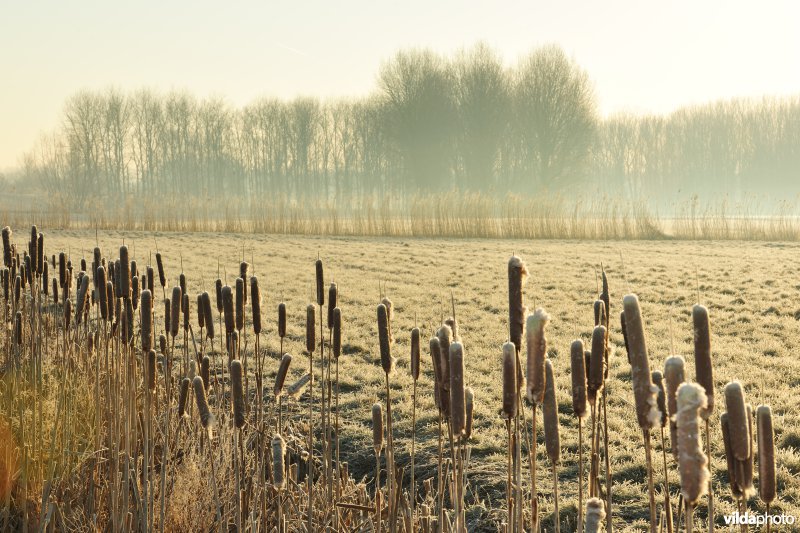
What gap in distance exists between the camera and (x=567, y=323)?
7160mm

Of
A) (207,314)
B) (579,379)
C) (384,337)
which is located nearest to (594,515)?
(579,379)

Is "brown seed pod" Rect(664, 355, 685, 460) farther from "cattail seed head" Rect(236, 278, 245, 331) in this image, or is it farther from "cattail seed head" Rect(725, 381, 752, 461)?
"cattail seed head" Rect(236, 278, 245, 331)

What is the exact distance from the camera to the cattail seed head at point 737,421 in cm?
108

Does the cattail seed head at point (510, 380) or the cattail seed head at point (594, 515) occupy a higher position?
the cattail seed head at point (510, 380)

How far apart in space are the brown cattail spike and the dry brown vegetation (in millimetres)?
13

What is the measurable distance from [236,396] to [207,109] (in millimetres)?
52873

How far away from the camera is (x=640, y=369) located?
44.9 inches

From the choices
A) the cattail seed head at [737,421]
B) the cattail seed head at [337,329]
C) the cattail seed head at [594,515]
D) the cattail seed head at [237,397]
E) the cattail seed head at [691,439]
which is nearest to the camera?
the cattail seed head at [691,439]

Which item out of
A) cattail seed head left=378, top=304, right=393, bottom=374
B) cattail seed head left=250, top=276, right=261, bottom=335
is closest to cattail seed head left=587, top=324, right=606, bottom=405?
cattail seed head left=378, top=304, right=393, bottom=374

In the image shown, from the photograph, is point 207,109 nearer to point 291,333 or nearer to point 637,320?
point 291,333

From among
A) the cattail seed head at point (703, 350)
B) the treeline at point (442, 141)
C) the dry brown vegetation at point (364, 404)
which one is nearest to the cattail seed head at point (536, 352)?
the dry brown vegetation at point (364, 404)

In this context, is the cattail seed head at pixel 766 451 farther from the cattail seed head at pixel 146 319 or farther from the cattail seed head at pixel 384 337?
the cattail seed head at pixel 146 319

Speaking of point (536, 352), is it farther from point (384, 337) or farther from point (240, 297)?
point (240, 297)

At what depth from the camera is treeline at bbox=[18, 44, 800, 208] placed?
38.7 m
